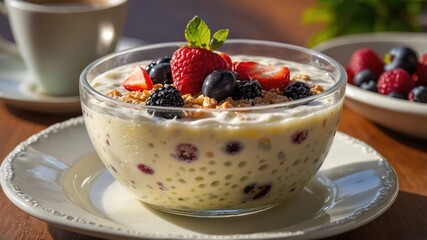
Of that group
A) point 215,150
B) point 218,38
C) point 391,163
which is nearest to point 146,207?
point 215,150

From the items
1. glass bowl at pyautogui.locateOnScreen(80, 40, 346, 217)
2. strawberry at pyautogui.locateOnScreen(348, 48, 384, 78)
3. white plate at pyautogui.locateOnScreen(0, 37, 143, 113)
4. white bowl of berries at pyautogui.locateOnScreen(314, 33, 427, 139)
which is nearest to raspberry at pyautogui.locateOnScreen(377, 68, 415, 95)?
white bowl of berries at pyautogui.locateOnScreen(314, 33, 427, 139)

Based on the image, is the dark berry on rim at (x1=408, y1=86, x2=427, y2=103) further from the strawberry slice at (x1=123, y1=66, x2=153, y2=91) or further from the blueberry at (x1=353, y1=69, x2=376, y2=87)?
the strawberry slice at (x1=123, y1=66, x2=153, y2=91)

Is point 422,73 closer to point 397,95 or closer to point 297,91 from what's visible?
point 397,95

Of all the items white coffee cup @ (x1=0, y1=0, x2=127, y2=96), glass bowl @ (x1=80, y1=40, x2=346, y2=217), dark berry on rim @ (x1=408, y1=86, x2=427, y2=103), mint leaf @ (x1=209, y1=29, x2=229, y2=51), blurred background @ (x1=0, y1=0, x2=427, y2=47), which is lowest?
blurred background @ (x1=0, y1=0, x2=427, y2=47)

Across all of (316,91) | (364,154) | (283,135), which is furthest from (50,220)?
(364,154)

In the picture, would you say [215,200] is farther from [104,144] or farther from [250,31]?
[250,31]

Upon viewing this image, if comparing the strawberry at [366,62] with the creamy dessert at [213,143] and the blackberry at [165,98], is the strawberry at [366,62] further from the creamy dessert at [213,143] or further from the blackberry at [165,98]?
the blackberry at [165,98]
